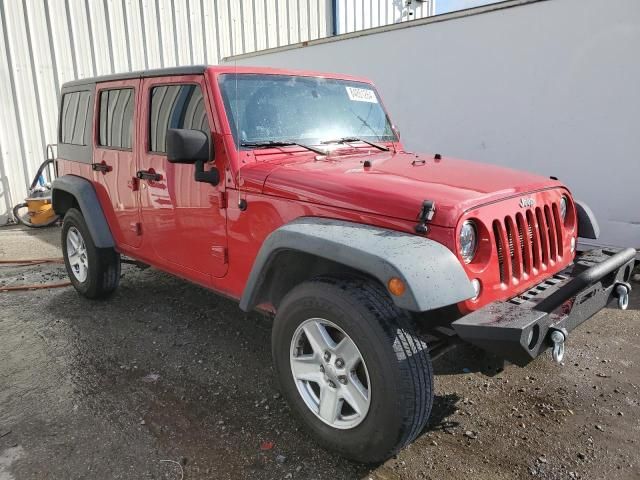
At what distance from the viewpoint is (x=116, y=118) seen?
4.11 m

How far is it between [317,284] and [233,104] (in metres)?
1.37

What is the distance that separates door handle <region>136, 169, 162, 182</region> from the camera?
11.9 feet

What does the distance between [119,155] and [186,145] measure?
145 centimetres

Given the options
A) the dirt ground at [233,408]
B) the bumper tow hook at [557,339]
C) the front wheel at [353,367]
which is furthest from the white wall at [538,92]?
the front wheel at [353,367]

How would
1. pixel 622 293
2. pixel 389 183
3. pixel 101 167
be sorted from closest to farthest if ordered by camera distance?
pixel 389 183 < pixel 622 293 < pixel 101 167

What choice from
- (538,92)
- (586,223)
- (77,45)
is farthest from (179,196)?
(77,45)

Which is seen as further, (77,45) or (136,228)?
(77,45)

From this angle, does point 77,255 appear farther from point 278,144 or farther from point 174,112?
point 278,144

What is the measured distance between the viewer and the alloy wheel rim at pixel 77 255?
15.4 ft

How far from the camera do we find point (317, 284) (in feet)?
8.03

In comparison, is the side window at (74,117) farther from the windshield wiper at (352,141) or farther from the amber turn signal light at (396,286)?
the amber turn signal light at (396,286)

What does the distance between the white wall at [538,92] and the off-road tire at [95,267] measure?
4.49 meters

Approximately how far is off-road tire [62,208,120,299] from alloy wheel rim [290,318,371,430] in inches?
102

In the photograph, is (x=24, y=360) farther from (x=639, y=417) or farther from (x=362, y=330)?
(x=639, y=417)
